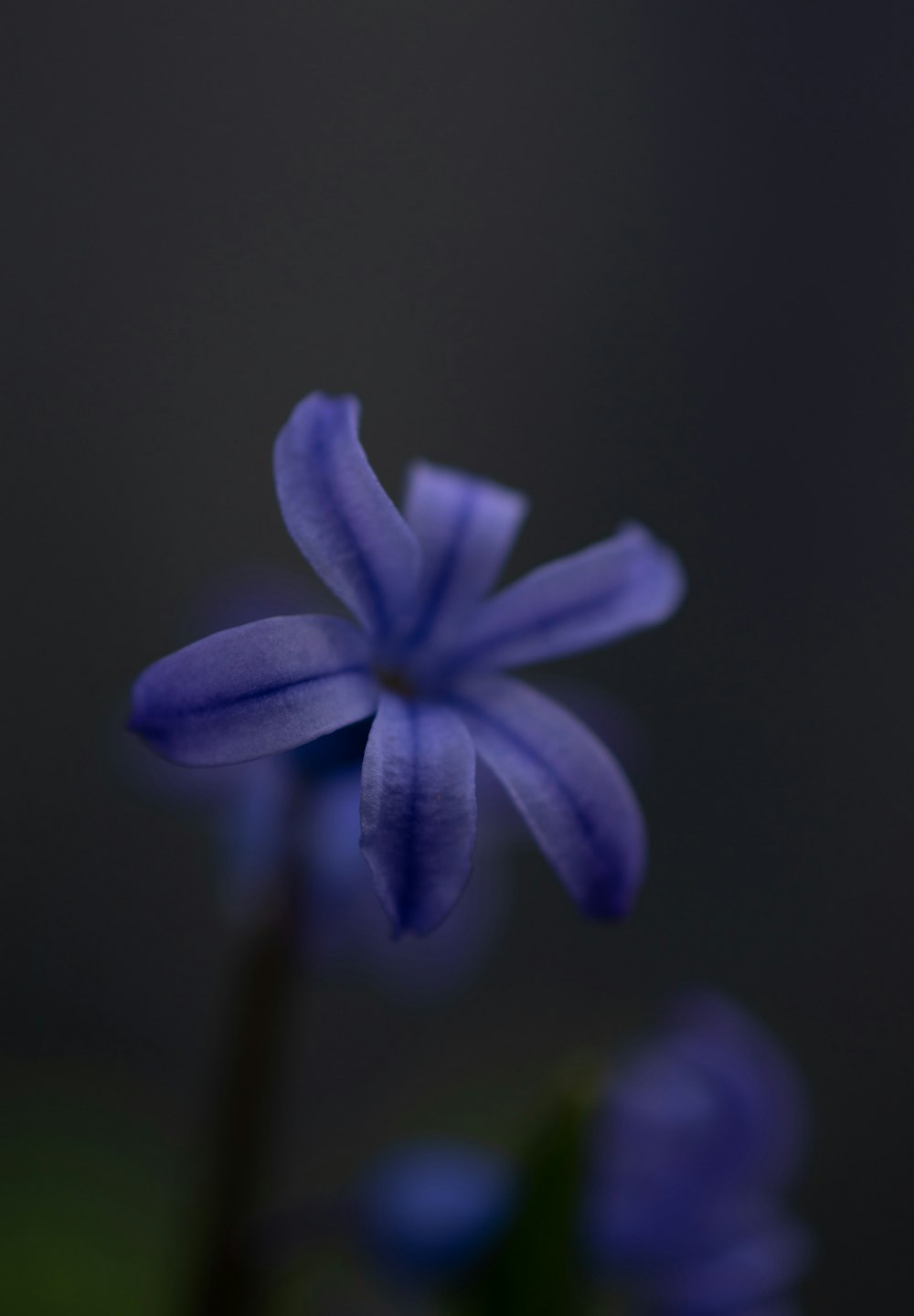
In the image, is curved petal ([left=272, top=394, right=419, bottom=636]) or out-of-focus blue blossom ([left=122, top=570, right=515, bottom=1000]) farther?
out-of-focus blue blossom ([left=122, top=570, right=515, bottom=1000])

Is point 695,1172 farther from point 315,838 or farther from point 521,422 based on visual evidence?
point 521,422

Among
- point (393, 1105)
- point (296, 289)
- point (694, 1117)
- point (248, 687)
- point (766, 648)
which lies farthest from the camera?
point (766, 648)

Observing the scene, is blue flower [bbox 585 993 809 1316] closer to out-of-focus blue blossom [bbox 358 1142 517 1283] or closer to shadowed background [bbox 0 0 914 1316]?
out-of-focus blue blossom [bbox 358 1142 517 1283]

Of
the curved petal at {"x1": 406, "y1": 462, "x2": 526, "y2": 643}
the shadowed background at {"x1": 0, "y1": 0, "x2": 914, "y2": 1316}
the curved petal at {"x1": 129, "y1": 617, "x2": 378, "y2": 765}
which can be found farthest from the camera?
the shadowed background at {"x1": 0, "y1": 0, "x2": 914, "y2": 1316}

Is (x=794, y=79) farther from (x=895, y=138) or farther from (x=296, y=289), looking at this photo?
(x=296, y=289)

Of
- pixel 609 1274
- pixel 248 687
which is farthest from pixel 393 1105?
pixel 248 687

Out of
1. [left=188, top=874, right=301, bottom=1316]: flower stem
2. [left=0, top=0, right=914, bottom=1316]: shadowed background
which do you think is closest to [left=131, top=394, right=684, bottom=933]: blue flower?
[left=188, top=874, right=301, bottom=1316]: flower stem

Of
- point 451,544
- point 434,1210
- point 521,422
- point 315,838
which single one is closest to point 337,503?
point 451,544

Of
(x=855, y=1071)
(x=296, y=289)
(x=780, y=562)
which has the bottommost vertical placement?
(x=855, y=1071)
